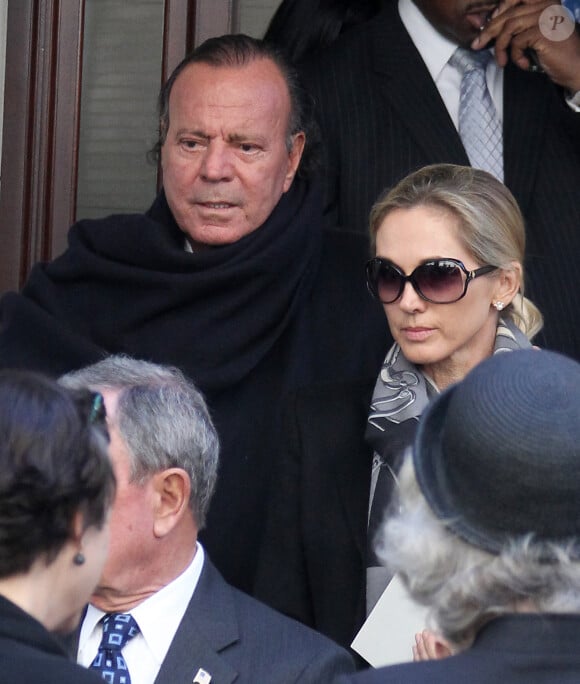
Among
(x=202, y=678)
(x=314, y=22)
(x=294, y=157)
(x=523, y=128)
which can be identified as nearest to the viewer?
(x=202, y=678)

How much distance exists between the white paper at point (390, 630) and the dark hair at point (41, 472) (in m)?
0.92

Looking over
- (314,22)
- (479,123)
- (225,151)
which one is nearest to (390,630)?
(225,151)

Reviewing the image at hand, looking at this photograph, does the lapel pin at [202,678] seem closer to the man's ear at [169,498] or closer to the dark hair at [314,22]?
the man's ear at [169,498]

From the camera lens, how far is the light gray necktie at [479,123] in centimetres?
344

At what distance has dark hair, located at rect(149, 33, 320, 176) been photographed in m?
3.33

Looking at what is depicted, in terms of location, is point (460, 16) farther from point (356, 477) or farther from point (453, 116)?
point (356, 477)

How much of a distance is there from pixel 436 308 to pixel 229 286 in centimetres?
60

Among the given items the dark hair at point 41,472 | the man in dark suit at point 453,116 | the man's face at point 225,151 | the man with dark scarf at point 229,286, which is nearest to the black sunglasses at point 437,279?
the man with dark scarf at point 229,286

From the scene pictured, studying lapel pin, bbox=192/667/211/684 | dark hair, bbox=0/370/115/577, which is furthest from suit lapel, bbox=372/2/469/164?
dark hair, bbox=0/370/115/577

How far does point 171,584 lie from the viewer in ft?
7.93

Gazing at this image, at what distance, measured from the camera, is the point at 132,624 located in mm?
2391

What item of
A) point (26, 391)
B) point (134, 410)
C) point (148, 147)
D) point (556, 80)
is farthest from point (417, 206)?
point (148, 147)

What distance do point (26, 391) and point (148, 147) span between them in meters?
2.53

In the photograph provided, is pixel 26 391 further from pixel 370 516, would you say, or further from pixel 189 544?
pixel 370 516
